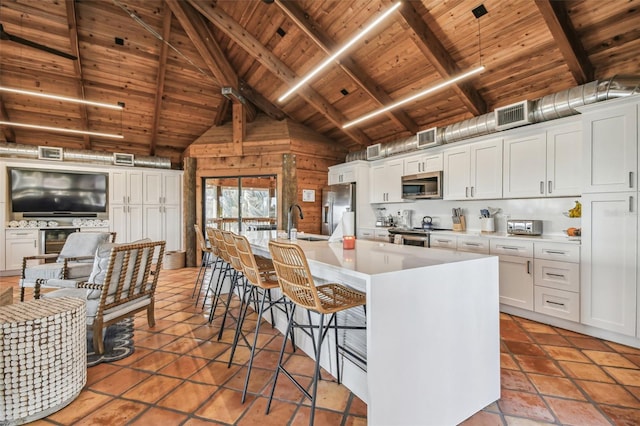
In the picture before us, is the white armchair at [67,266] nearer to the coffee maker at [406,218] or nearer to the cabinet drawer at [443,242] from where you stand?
the cabinet drawer at [443,242]

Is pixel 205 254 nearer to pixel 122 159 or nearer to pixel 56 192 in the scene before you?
pixel 122 159

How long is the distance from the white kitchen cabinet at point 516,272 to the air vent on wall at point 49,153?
323 inches

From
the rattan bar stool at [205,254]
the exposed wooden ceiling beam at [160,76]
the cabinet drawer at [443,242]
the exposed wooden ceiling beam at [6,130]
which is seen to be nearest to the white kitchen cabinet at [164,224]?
the exposed wooden ceiling beam at [160,76]

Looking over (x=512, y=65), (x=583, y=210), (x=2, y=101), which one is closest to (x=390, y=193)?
(x=512, y=65)

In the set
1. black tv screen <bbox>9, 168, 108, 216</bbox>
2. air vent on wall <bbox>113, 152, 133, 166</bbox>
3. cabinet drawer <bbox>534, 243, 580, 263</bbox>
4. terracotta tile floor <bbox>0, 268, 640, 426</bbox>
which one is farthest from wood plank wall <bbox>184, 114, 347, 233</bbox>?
cabinet drawer <bbox>534, 243, 580, 263</bbox>

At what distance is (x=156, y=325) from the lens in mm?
3230

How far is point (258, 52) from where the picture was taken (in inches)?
198

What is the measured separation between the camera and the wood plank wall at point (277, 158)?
21.7 ft

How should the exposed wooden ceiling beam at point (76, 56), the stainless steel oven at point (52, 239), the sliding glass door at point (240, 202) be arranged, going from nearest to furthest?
the exposed wooden ceiling beam at point (76, 56), the stainless steel oven at point (52, 239), the sliding glass door at point (240, 202)

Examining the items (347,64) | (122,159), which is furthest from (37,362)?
(122,159)

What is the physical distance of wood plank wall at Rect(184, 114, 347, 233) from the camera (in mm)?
6625

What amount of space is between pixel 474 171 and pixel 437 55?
66.6 inches

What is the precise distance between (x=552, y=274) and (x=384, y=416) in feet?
9.43

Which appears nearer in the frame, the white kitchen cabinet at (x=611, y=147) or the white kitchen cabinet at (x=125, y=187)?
the white kitchen cabinet at (x=611, y=147)
